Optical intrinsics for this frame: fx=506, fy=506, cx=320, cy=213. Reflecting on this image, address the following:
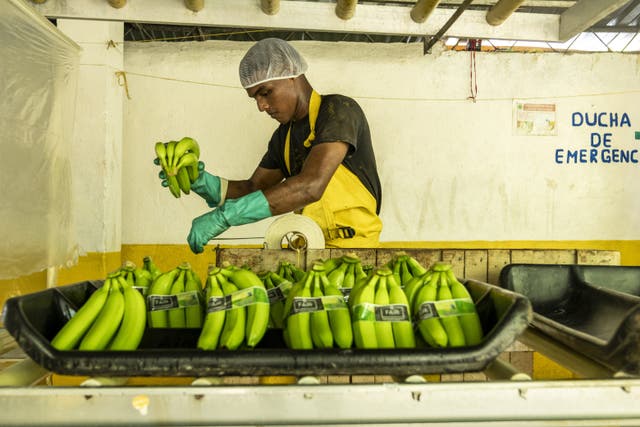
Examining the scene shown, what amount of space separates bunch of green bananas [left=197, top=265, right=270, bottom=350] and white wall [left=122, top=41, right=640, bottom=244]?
12.5 feet

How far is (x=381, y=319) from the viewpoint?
1.26 meters

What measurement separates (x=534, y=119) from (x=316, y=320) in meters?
4.81

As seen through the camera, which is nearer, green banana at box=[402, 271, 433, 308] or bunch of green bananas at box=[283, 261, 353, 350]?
bunch of green bananas at box=[283, 261, 353, 350]

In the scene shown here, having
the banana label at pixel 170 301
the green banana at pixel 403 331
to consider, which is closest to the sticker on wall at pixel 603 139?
the green banana at pixel 403 331

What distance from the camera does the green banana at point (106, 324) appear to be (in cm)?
121

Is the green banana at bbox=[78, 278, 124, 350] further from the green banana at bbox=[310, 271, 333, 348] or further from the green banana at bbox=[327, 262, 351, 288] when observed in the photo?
the green banana at bbox=[327, 262, 351, 288]

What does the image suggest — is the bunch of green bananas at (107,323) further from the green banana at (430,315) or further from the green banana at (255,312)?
the green banana at (430,315)

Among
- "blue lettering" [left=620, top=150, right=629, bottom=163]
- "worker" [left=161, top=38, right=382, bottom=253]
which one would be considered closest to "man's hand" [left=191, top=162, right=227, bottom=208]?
"worker" [left=161, top=38, right=382, bottom=253]

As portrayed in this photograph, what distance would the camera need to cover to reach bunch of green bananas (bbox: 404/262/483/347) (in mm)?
1242

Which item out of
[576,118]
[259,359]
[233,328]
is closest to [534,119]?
[576,118]

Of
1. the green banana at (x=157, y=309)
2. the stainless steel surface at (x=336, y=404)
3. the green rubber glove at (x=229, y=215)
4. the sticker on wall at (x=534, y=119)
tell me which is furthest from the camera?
the sticker on wall at (x=534, y=119)

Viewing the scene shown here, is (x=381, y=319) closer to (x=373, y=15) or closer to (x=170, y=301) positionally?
(x=170, y=301)

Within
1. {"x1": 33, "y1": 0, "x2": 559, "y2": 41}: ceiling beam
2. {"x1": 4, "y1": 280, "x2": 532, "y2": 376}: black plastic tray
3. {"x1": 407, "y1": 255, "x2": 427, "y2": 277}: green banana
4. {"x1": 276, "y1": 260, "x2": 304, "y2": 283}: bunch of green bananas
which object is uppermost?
{"x1": 33, "y1": 0, "x2": 559, "y2": 41}: ceiling beam

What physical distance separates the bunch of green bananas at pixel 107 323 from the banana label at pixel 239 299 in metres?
0.19
